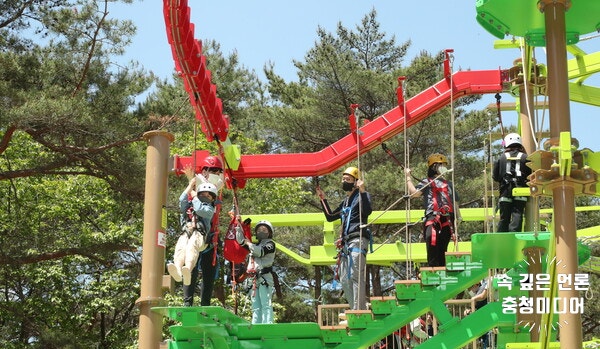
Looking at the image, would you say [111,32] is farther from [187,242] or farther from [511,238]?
[511,238]

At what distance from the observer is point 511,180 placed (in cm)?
1038

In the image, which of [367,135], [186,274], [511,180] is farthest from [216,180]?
[511,180]

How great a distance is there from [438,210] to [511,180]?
0.94 m

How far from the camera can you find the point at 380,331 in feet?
33.8

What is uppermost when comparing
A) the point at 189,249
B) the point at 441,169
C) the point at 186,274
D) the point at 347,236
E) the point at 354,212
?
the point at 441,169

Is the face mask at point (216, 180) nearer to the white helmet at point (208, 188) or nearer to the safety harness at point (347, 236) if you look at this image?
the white helmet at point (208, 188)

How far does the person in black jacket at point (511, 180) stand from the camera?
10.4m

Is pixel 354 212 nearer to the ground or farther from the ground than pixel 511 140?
nearer to the ground

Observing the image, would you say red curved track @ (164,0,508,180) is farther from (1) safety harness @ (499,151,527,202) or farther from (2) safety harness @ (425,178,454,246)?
(1) safety harness @ (499,151,527,202)

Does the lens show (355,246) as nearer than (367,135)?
Yes

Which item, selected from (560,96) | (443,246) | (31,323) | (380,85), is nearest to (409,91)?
(380,85)

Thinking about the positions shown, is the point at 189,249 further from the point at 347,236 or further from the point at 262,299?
the point at 347,236

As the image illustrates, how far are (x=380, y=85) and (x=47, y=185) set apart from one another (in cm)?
970

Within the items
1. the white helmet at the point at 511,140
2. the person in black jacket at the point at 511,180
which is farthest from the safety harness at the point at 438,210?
the white helmet at the point at 511,140
